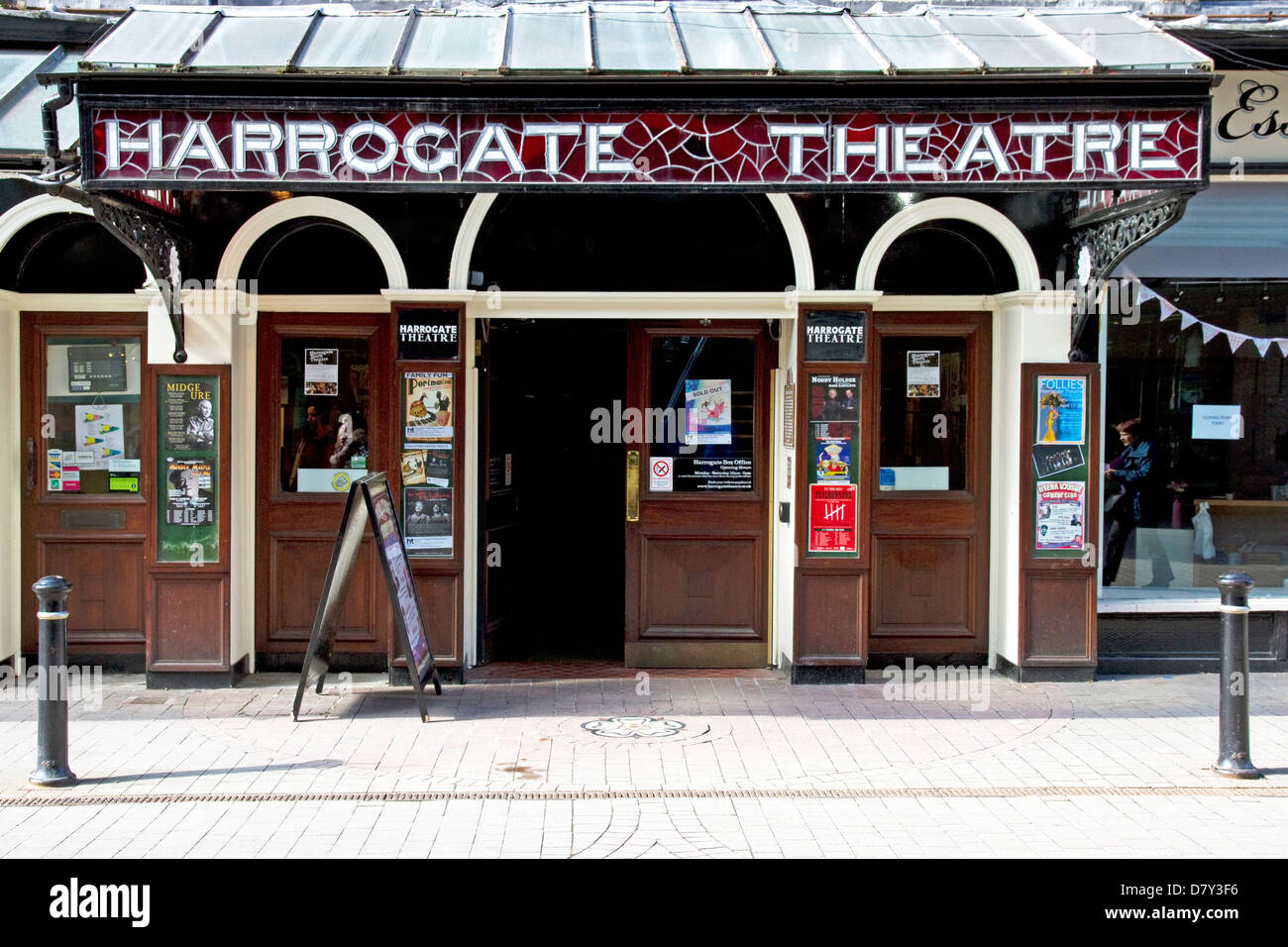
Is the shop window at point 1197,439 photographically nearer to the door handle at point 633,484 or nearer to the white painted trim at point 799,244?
the white painted trim at point 799,244

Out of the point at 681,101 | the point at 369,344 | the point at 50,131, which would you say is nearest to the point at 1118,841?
the point at 681,101

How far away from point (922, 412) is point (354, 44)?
15.2 feet

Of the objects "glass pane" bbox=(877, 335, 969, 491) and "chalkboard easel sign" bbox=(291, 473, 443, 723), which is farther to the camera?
"glass pane" bbox=(877, 335, 969, 491)

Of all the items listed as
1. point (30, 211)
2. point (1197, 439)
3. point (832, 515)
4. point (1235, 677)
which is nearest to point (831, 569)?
point (832, 515)

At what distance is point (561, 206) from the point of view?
28.8 feet

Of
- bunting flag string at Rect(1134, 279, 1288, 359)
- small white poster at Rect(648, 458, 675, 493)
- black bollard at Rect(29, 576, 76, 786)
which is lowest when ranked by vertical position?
black bollard at Rect(29, 576, 76, 786)


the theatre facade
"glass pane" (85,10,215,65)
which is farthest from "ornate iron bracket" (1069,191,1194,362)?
"glass pane" (85,10,215,65)

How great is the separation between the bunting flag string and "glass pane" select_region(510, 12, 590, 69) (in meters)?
4.48

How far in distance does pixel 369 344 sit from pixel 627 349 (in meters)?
1.83

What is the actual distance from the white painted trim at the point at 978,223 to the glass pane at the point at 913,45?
3.75 ft

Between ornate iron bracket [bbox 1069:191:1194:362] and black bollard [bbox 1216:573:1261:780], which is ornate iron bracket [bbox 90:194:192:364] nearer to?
ornate iron bracket [bbox 1069:191:1194:362]

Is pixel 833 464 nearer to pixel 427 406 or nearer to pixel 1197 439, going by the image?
pixel 427 406

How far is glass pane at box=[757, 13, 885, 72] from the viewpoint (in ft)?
23.7

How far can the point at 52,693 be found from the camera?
6.40 meters
